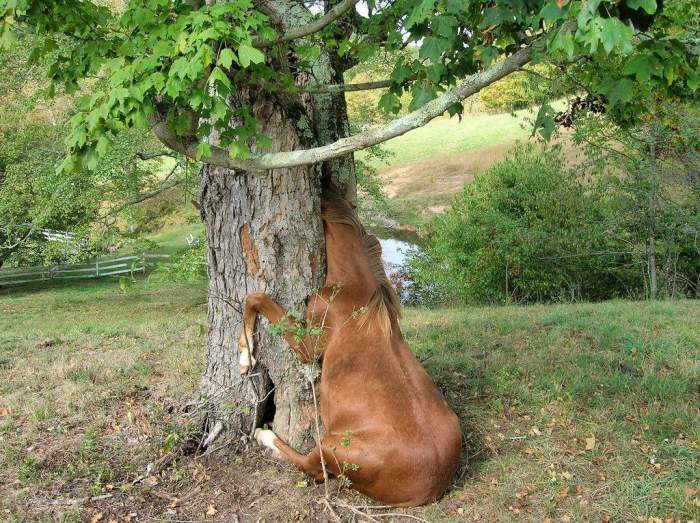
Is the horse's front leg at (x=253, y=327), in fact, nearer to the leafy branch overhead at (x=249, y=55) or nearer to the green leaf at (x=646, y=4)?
the leafy branch overhead at (x=249, y=55)

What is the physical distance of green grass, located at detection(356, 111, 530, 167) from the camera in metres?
35.3

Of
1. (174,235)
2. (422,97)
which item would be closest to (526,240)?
(422,97)

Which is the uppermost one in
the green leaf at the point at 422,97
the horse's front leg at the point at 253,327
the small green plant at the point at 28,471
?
the green leaf at the point at 422,97

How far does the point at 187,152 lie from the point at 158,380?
2.98 metres

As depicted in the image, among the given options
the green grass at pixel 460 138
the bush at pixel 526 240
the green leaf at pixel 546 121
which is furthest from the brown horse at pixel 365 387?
the green grass at pixel 460 138

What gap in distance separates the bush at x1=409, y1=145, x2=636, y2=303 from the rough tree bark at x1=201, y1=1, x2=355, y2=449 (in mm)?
9570

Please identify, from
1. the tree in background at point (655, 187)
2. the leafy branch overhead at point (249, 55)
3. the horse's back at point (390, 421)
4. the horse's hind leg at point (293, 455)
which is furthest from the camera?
the tree in background at point (655, 187)

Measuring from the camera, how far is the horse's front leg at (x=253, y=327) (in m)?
4.00

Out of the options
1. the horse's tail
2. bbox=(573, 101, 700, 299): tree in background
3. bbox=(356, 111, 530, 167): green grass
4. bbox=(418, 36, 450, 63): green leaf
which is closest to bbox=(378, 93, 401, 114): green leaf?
bbox=(418, 36, 450, 63): green leaf

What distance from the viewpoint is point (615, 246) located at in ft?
44.4

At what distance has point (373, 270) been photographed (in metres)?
4.15

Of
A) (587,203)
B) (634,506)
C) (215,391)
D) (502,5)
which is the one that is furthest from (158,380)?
(587,203)

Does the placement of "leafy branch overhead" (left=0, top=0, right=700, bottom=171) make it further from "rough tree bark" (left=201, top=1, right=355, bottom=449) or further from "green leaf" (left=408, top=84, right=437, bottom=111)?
"rough tree bark" (left=201, top=1, right=355, bottom=449)

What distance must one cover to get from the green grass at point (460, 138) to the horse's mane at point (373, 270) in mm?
29520
